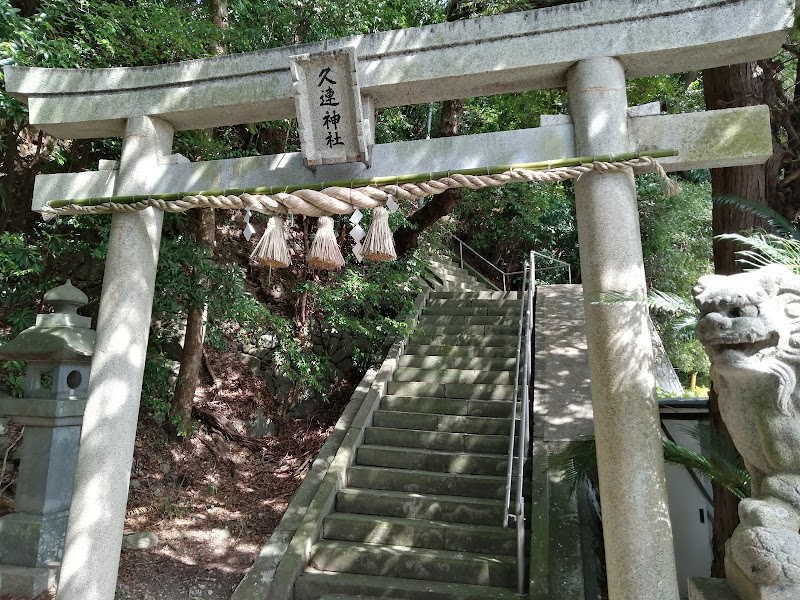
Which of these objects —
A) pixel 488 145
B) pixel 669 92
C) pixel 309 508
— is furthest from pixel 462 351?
pixel 669 92

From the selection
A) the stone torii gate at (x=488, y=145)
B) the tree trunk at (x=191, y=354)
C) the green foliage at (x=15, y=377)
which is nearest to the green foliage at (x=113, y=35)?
the tree trunk at (x=191, y=354)

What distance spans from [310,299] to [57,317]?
425cm

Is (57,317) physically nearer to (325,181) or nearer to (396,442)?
(325,181)

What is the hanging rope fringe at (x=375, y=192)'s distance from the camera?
313 cm

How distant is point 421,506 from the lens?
498 centimetres

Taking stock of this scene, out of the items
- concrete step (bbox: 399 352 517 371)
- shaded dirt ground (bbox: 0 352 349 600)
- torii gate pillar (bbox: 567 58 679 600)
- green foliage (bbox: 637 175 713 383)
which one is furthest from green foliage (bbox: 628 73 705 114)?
shaded dirt ground (bbox: 0 352 349 600)

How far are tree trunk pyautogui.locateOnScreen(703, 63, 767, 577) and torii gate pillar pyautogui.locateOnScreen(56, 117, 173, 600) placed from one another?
14.2ft

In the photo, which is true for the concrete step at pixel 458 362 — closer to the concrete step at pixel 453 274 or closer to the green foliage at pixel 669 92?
the green foliage at pixel 669 92

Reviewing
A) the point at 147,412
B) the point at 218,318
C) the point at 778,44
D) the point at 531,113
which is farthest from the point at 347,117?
the point at 531,113

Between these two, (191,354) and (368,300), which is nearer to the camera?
(191,354)

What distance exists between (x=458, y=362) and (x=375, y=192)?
4159 mm

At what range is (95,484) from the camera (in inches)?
142

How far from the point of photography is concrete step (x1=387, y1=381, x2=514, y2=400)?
20.9ft

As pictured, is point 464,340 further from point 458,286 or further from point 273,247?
point 273,247
